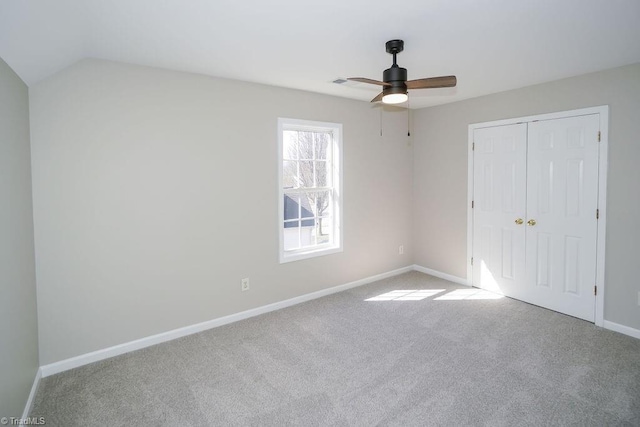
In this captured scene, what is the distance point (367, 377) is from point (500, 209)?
9.10ft

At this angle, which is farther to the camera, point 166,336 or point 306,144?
point 306,144

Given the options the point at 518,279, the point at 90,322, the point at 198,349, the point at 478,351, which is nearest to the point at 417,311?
the point at 478,351

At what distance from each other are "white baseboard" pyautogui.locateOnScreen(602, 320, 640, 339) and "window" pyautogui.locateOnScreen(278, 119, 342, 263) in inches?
111

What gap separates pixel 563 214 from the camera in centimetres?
365

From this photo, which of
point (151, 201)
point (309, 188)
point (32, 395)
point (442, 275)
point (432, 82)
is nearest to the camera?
point (32, 395)

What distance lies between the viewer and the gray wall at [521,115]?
10.4 feet

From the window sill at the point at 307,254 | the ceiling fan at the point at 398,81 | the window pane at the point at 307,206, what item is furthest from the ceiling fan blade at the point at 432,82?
the window sill at the point at 307,254

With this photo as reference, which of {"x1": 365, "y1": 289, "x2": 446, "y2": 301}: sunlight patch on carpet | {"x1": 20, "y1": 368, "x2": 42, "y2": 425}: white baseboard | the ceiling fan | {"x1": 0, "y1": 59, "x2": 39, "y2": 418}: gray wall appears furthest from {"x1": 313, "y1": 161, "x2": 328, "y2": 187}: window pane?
Result: {"x1": 20, "y1": 368, "x2": 42, "y2": 425}: white baseboard

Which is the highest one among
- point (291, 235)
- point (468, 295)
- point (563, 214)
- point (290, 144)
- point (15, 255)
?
point (290, 144)

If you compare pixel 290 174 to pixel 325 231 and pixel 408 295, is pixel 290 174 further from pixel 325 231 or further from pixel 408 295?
pixel 408 295

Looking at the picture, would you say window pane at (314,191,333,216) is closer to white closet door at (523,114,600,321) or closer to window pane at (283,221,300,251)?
window pane at (283,221,300,251)

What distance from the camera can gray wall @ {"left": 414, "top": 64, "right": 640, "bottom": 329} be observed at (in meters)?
3.17

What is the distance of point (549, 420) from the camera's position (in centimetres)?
213

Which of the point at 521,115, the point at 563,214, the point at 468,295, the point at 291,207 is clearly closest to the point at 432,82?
the point at 521,115
